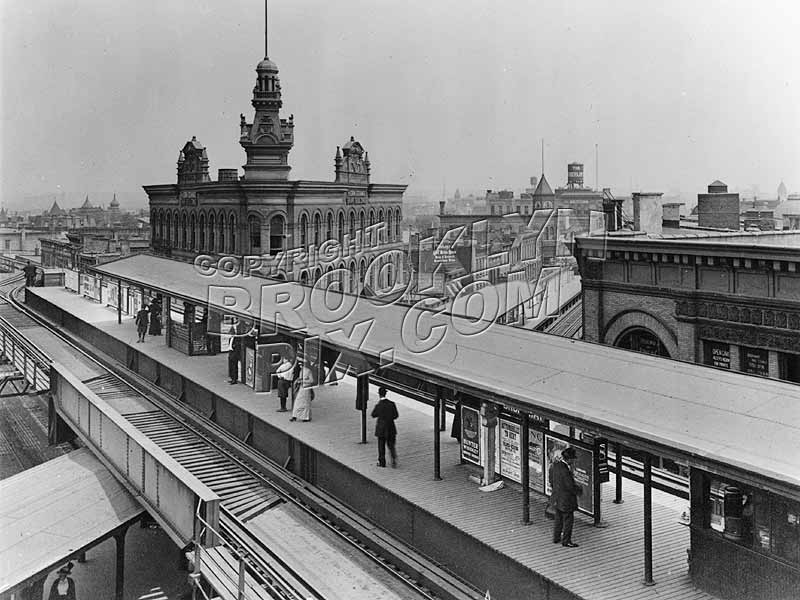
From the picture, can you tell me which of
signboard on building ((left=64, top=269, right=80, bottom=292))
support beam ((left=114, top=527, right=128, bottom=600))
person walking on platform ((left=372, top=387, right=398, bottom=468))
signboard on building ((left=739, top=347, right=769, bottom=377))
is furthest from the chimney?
signboard on building ((left=64, top=269, right=80, bottom=292))

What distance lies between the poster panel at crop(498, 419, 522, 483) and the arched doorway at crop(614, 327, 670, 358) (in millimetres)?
9331

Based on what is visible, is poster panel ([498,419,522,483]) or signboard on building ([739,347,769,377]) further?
signboard on building ([739,347,769,377])

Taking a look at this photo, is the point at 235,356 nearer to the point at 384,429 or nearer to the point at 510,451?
the point at 384,429

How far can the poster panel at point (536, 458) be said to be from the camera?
36.5 ft

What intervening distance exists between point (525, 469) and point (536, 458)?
37cm

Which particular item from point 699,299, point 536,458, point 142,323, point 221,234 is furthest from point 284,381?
point 221,234

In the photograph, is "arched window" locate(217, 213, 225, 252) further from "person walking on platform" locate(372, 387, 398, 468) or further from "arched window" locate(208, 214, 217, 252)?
"person walking on platform" locate(372, 387, 398, 468)

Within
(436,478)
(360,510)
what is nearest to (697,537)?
(436,478)

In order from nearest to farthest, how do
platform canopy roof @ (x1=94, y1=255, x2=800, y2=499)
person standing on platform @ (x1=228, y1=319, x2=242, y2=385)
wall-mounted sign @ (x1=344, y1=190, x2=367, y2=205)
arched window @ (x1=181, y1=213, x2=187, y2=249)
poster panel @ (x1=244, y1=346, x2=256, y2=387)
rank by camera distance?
platform canopy roof @ (x1=94, y1=255, x2=800, y2=499) → poster panel @ (x1=244, y1=346, x2=256, y2=387) → person standing on platform @ (x1=228, y1=319, x2=242, y2=385) → wall-mounted sign @ (x1=344, y1=190, x2=367, y2=205) → arched window @ (x1=181, y1=213, x2=187, y2=249)

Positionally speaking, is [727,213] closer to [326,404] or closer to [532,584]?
[326,404]

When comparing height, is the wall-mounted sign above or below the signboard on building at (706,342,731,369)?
above

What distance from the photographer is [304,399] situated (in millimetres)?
15656

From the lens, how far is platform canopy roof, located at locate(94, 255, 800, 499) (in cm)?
812

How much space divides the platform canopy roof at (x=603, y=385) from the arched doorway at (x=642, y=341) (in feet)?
22.9
